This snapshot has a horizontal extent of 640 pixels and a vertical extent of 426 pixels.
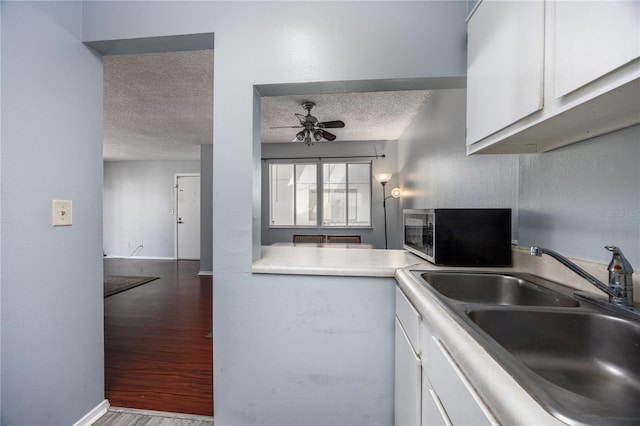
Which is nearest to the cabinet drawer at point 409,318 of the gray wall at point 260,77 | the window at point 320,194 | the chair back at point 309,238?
the gray wall at point 260,77

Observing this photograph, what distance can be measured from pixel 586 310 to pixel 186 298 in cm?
391

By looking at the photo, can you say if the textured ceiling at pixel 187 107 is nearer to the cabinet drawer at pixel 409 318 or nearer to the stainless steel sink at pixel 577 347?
the cabinet drawer at pixel 409 318

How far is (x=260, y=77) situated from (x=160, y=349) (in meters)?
2.30

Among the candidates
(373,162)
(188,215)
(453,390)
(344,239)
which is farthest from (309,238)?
(453,390)

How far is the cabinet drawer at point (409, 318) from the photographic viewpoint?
92 cm

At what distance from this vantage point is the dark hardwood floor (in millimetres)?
1674

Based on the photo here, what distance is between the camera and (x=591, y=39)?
0.61 metres

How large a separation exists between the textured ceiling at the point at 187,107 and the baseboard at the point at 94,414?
8.01 ft

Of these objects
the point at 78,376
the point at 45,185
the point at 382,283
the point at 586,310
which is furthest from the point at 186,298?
the point at 586,310

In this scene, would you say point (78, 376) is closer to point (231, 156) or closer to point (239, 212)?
point (239, 212)

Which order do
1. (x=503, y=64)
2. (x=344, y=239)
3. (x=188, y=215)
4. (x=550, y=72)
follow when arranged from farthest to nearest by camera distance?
(x=188, y=215) < (x=344, y=239) < (x=503, y=64) < (x=550, y=72)

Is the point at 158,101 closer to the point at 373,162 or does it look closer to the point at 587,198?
the point at 373,162

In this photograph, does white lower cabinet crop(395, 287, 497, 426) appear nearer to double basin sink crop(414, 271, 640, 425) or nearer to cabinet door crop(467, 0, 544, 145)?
double basin sink crop(414, 271, 640, 425)

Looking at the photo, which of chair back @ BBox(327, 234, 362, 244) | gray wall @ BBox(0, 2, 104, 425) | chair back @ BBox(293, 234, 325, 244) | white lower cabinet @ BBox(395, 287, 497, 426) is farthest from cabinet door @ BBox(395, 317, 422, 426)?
chair back @ BBox(293, 234, 325, 244)
